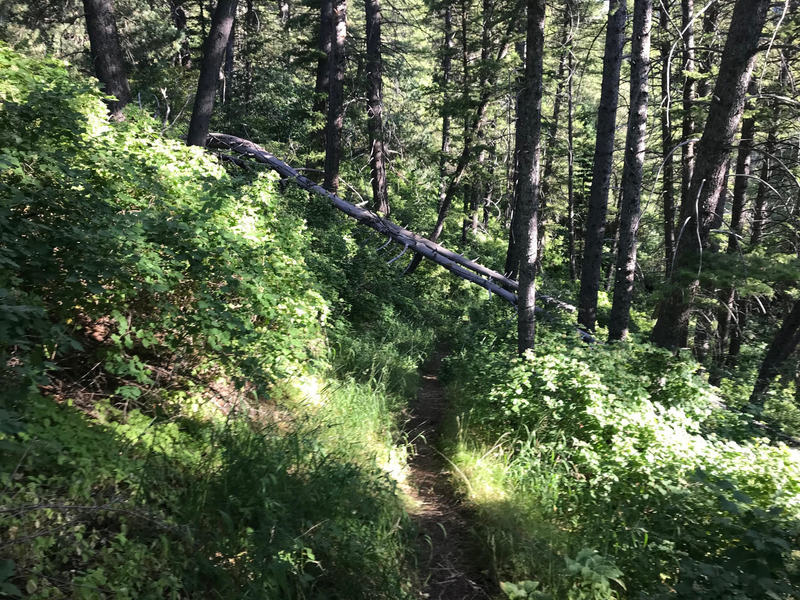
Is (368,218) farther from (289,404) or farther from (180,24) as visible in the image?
(180,24)

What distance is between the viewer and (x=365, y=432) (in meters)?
5.43

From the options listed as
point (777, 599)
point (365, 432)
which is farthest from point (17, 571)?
point (777, 599)

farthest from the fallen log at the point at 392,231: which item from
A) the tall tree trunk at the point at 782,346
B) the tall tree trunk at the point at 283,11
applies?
the tall tree trunk at the point at 283,11

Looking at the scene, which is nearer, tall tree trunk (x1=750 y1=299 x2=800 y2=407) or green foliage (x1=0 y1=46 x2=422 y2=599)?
green foliage (x1=0 y1=46 x2=422 y2=599)

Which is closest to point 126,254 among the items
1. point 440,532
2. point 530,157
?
point 440,532

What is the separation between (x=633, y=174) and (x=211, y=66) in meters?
7.66

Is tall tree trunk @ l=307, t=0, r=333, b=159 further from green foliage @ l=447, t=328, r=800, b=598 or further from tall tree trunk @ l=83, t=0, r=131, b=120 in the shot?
green foliage @ l=447, t=328, r=800, b=598

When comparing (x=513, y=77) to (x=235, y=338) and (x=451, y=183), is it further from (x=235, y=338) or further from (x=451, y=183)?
(x=235, y=338)

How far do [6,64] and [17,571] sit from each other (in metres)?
5.40

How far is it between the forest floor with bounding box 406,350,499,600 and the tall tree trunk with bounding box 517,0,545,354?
2.03 metres

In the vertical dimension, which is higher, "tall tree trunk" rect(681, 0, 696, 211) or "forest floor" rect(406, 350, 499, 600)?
"tall tree trunk" rect(681, 0, 696, 211)

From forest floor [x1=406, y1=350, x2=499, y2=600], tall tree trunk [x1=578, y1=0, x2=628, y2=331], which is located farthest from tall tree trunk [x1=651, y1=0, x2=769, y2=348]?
forest floor [x1=406, y1=350, x2=499, y2=600]

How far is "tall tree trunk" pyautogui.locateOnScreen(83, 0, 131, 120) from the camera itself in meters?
8.03

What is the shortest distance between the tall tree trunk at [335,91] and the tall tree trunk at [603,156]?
6845 millimetres
